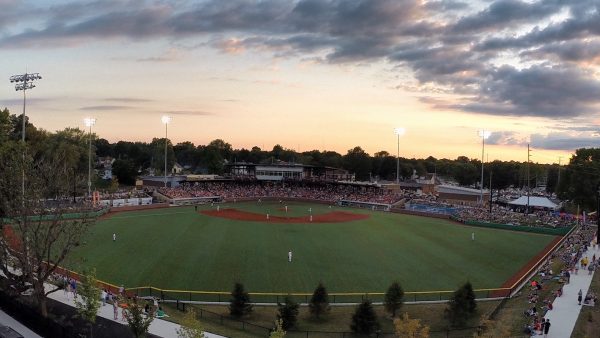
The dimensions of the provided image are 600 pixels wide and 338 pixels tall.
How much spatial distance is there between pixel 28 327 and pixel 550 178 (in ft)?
484

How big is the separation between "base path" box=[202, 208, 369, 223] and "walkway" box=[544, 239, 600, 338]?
30.5m

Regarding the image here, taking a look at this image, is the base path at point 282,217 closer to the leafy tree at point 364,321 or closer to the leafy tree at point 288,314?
the leafy tree at point 288,314

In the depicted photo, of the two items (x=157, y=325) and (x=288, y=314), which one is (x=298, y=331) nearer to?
(x=288, y=314)

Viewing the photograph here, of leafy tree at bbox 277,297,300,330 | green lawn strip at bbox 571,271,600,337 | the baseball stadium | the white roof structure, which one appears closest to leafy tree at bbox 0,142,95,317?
the baseball stadium

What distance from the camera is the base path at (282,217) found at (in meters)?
57.3

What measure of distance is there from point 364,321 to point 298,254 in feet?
54.1

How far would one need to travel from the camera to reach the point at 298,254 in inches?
1491

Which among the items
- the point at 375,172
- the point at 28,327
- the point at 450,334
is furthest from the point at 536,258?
the point at 375,172

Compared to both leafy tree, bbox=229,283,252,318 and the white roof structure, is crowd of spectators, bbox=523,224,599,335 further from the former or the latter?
the white roof structure

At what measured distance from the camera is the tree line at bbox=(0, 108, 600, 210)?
227 feet

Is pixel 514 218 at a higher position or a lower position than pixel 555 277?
higher

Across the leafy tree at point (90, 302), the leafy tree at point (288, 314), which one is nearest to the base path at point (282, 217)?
the leafy tree at point (288, 314)

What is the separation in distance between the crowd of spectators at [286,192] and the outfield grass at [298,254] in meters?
20.4

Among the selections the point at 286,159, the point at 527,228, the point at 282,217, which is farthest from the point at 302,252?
the point at 286,159
